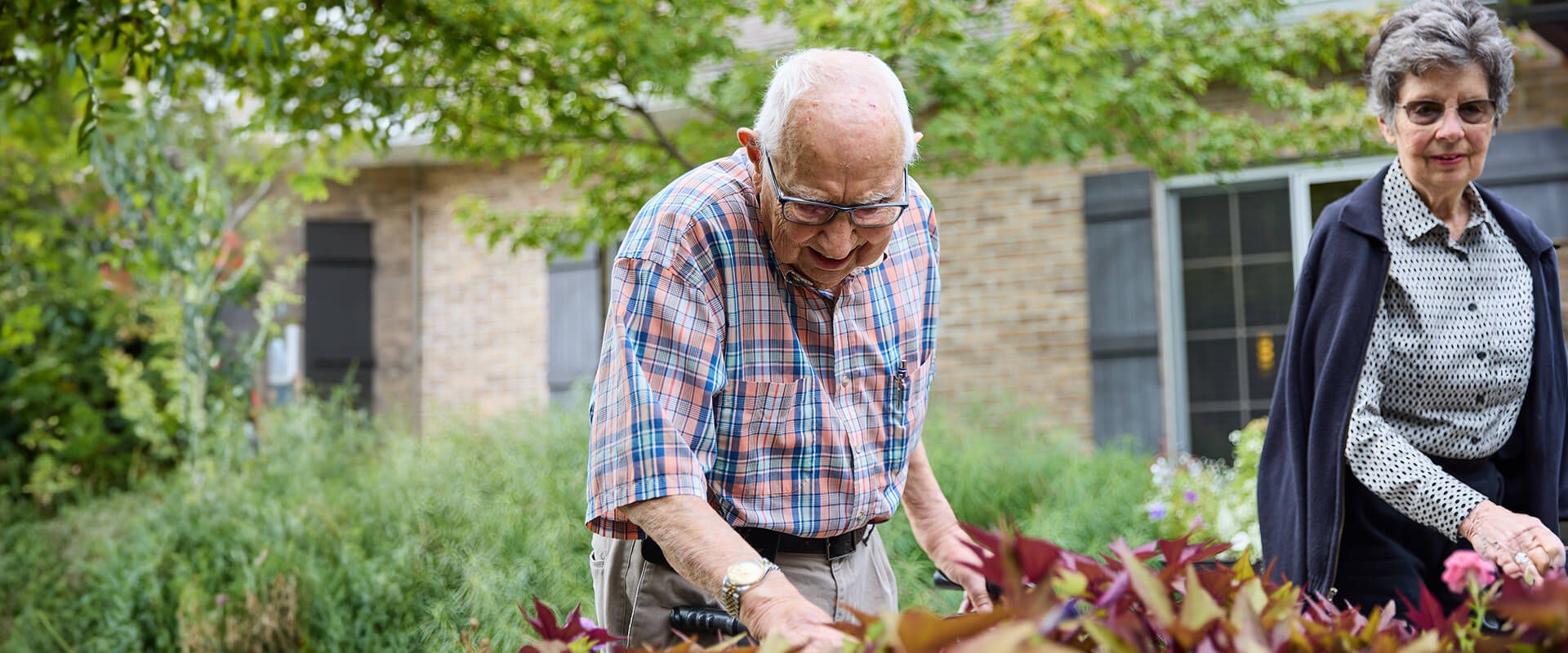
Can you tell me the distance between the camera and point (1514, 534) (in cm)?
212

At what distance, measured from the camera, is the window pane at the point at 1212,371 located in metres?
7.80

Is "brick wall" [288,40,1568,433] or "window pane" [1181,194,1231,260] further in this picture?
"brick wall" [288,40,1568,433]

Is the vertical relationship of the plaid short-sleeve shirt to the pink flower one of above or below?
above

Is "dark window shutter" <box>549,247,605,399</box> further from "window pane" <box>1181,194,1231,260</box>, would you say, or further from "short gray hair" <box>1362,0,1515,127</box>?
"short gray hair" <box>1362,0,1515,127</box>

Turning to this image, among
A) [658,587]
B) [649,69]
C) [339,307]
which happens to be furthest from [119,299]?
[658,587]

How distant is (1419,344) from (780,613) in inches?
60.5

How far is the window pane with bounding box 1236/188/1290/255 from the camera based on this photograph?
7672 mm

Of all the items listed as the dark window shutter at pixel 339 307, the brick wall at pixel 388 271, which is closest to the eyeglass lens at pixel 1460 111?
the brick wall at pixel 388 271

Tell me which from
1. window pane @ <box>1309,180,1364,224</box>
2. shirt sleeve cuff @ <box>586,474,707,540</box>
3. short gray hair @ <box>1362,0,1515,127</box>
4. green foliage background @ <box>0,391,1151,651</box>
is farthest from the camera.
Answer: window pane @ <box>1309,180,1364,224</box>

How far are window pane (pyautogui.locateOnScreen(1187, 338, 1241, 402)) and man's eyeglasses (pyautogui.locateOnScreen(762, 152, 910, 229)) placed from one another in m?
6.38

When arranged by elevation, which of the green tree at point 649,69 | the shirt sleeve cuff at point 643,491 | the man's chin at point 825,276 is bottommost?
the shirt sleeve cuff at point 643,491

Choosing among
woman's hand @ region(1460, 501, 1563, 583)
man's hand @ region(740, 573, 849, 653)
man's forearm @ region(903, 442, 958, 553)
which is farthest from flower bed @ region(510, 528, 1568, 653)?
man's forearm @ region(903, 442, 958, 553)

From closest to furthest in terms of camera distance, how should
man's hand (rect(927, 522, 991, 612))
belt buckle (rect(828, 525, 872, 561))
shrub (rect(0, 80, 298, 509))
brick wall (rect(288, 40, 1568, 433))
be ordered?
man's hand (rect(927, 522, 991, 612))
belt buckle (rect(828, 525, 872, 561))
shrub (rect(0, 80, 298, 509))
brick wall (rect(288, 40, 1568, 433))

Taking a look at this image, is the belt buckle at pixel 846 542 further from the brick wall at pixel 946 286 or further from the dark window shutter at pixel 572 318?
the dark window shutter at pixel 572 318
